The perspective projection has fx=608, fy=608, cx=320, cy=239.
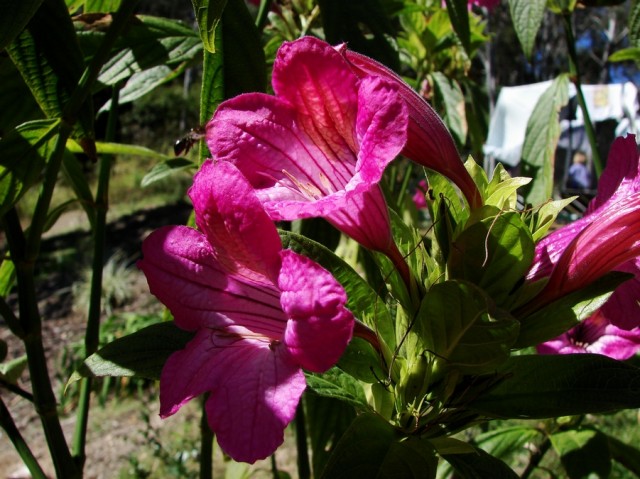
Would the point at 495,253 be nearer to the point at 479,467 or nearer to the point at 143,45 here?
the point at 479,467

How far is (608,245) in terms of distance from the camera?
24.5 inches

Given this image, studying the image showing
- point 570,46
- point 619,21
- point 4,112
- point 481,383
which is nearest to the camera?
point 481,383

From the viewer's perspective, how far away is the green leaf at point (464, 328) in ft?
1.75

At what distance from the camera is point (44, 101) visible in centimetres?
74

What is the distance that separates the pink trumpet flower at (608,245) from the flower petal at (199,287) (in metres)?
0.30

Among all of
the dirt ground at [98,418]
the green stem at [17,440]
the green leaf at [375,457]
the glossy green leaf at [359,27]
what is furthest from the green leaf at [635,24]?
the dirt ground at [98,418]

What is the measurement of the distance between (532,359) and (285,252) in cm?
32

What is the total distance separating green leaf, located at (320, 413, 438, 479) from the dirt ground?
1182mm

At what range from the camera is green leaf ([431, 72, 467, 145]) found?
171 cm

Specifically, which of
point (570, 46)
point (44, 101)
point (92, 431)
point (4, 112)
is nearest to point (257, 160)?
point (44, 101)

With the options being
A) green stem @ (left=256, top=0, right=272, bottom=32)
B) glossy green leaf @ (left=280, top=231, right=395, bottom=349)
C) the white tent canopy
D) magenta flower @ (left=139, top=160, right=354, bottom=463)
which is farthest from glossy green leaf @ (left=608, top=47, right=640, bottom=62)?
the white tent canopy

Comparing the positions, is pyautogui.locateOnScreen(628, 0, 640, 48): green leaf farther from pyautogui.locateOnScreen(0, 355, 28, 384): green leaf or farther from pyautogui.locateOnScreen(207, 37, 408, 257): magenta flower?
pyautogui.locateOnScreen(0, 355, 28, 384): green leaf

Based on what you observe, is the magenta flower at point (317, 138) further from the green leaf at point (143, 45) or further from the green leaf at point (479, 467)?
the green leaf at point (143, 45)

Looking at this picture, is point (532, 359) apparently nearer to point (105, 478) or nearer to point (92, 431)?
point (105, 478)
